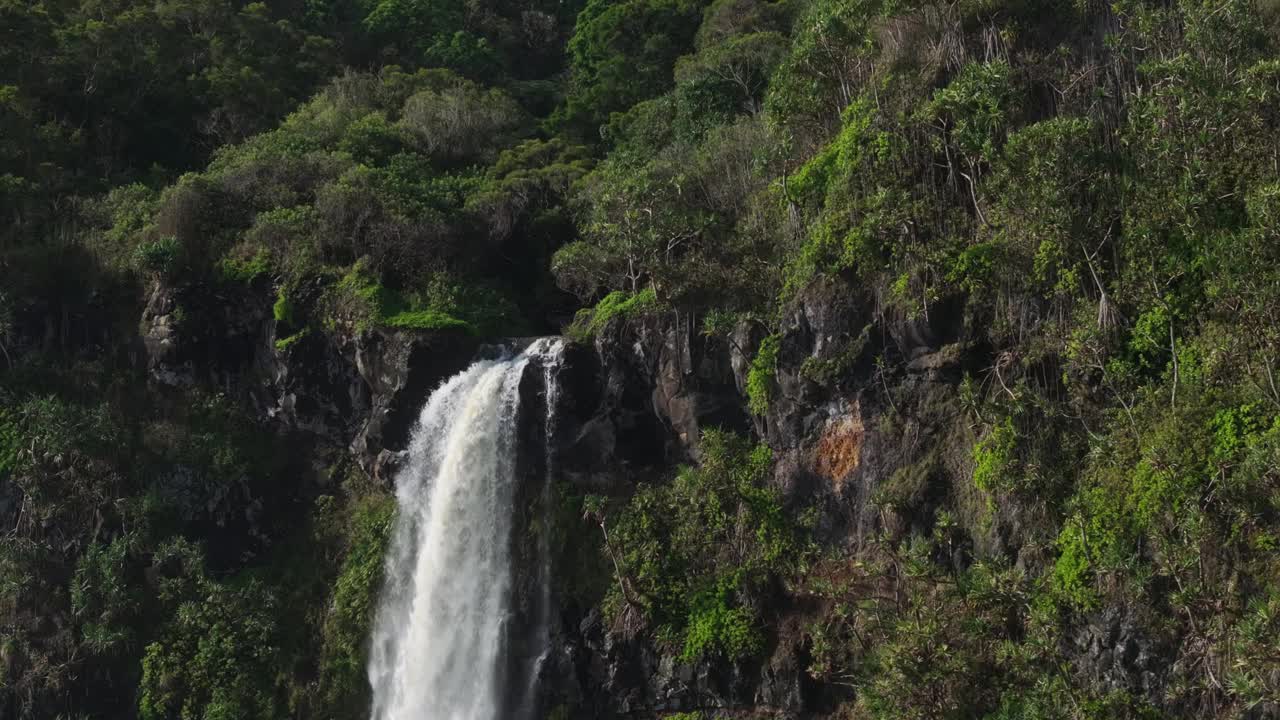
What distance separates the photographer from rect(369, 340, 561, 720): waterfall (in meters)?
23.5

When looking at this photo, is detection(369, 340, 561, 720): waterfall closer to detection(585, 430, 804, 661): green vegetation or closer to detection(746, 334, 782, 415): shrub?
detection(585, 430, 804, 661): green vegetation

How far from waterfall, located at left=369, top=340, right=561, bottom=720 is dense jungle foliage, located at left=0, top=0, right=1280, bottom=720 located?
1.21m

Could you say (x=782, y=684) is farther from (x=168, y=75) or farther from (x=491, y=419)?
(x=168, y=75)

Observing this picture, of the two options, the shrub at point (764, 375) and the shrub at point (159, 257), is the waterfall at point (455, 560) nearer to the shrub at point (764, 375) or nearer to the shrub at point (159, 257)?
the shrub at point (764, 375)

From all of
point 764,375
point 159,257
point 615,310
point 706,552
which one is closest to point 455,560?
point 706,552

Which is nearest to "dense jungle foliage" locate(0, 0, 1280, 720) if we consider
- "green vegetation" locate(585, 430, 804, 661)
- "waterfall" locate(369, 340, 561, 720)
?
"green vegetation" locate(585, 430, 804, 661)

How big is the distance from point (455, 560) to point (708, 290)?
8382mm

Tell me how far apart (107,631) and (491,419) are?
36.9 ft

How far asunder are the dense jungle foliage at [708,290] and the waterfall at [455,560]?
3.96 feet

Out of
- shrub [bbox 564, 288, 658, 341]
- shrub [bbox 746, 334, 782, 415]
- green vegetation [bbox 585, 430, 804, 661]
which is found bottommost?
green vegetation [bbox 585, 430, 804, 661]

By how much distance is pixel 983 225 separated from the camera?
19734mm

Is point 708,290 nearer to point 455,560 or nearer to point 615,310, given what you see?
point 615,310

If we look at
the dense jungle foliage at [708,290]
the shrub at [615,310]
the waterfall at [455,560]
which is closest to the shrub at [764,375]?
the dense jungle foliage at [708,290]

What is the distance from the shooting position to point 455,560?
80.7 feet
